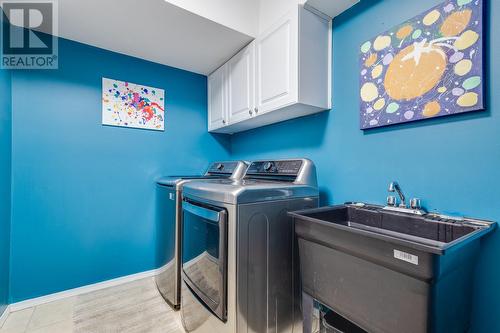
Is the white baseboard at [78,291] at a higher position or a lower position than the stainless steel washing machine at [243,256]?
lower

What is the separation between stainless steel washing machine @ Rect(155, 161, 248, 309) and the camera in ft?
5.36

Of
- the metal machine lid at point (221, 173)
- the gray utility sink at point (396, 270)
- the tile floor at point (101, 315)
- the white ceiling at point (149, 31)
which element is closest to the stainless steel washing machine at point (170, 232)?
the metal machine lid at point (221, 173)

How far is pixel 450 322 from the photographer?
800 mm

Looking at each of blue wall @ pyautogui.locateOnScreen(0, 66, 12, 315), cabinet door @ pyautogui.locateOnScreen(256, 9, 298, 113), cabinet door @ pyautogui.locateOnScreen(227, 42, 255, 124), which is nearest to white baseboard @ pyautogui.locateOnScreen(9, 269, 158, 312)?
blue wall @ pyautogui.locateOnScreen(0, 66, 12, 315)

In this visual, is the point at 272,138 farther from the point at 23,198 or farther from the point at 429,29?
the point at 23,198

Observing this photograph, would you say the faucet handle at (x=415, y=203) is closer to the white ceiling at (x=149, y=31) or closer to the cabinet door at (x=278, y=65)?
the cabinet door at (x=278, y=65)

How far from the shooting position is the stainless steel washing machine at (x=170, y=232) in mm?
1634

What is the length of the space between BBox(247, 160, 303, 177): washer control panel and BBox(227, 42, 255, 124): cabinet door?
1.48ft

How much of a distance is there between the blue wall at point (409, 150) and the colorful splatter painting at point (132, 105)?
1.36 meters

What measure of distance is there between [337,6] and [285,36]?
0.39 metres

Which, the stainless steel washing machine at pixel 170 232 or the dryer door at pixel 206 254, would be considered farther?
the stainless steel washing machine at pixel 170 232

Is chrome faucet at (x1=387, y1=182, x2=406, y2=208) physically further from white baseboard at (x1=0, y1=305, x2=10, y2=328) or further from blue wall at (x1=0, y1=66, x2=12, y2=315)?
white baseboard at (x1=0, y1=305, x2=10, y2=328)

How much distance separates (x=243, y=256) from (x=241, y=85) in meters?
1.48

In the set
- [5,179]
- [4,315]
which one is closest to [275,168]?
[5,179]
